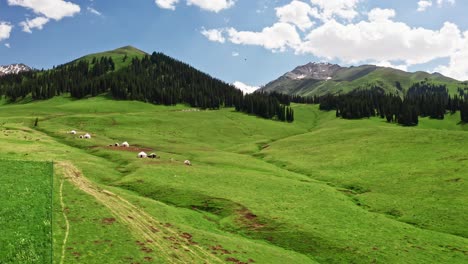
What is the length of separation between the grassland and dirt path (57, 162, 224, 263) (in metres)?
5.73

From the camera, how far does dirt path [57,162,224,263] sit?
30109mm

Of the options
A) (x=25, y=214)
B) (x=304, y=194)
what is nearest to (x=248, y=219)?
(x=304, y=194)

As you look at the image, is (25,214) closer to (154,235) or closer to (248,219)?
(154,235)

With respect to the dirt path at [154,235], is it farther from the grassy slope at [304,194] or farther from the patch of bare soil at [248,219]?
the patch of bare soil at [248,219]

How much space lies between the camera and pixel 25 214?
32.4 m

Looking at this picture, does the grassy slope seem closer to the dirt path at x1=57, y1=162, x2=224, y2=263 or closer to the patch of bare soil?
the patch of bare soil

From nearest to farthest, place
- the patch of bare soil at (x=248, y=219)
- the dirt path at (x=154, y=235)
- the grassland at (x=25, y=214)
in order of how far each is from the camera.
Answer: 1. the grassland at (x=25, y=214)
2. the dirt path at (x=154, y=235)
3. the patch of bare soil at (x=248, y=219)

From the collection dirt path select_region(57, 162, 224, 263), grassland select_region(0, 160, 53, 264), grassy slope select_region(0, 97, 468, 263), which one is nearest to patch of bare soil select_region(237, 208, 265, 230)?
grassy slope select_region(0, 97, 468, 263)

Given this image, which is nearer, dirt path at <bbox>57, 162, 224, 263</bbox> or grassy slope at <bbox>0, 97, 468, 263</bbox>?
dirt path at <bbox>57, 162, 224, 263</bbox>

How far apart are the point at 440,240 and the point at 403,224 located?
18.0 feet

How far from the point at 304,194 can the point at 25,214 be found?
36953mm

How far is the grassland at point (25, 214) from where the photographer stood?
83.4ft

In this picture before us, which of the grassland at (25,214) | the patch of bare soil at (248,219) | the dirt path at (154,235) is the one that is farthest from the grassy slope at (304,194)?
the grassland at (25,214)

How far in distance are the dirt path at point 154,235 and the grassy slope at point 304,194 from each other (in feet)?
4.58
